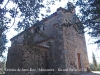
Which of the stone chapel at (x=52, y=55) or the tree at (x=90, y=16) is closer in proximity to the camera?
the tree at (x=90, y=16)

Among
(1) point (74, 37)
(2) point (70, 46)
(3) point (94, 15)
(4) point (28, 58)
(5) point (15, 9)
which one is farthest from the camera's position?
(1) point (74, 37)

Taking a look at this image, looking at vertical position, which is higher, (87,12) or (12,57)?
(87,12)

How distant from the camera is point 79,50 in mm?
13898

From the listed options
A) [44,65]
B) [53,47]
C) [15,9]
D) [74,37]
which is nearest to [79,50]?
[74,37]

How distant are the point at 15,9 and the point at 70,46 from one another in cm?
747

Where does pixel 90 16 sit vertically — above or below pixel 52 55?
above

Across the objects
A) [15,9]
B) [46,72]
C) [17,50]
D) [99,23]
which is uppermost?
[15,9]

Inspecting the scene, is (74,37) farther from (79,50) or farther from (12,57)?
(12,57)

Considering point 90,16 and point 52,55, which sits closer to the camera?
point 90,16

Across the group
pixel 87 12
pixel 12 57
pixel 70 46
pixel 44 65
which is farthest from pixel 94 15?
pixel 12 57

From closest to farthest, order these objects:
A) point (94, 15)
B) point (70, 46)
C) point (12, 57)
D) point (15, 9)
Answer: point (94, 15) < point (15, 9) < point (12, 57) < point (70, 46)

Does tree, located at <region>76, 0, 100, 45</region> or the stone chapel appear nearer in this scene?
tree, located at <region>76, 0, 100, 45</region>

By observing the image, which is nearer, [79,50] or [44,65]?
[44,65]

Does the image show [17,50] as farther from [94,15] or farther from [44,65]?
[94,15]
